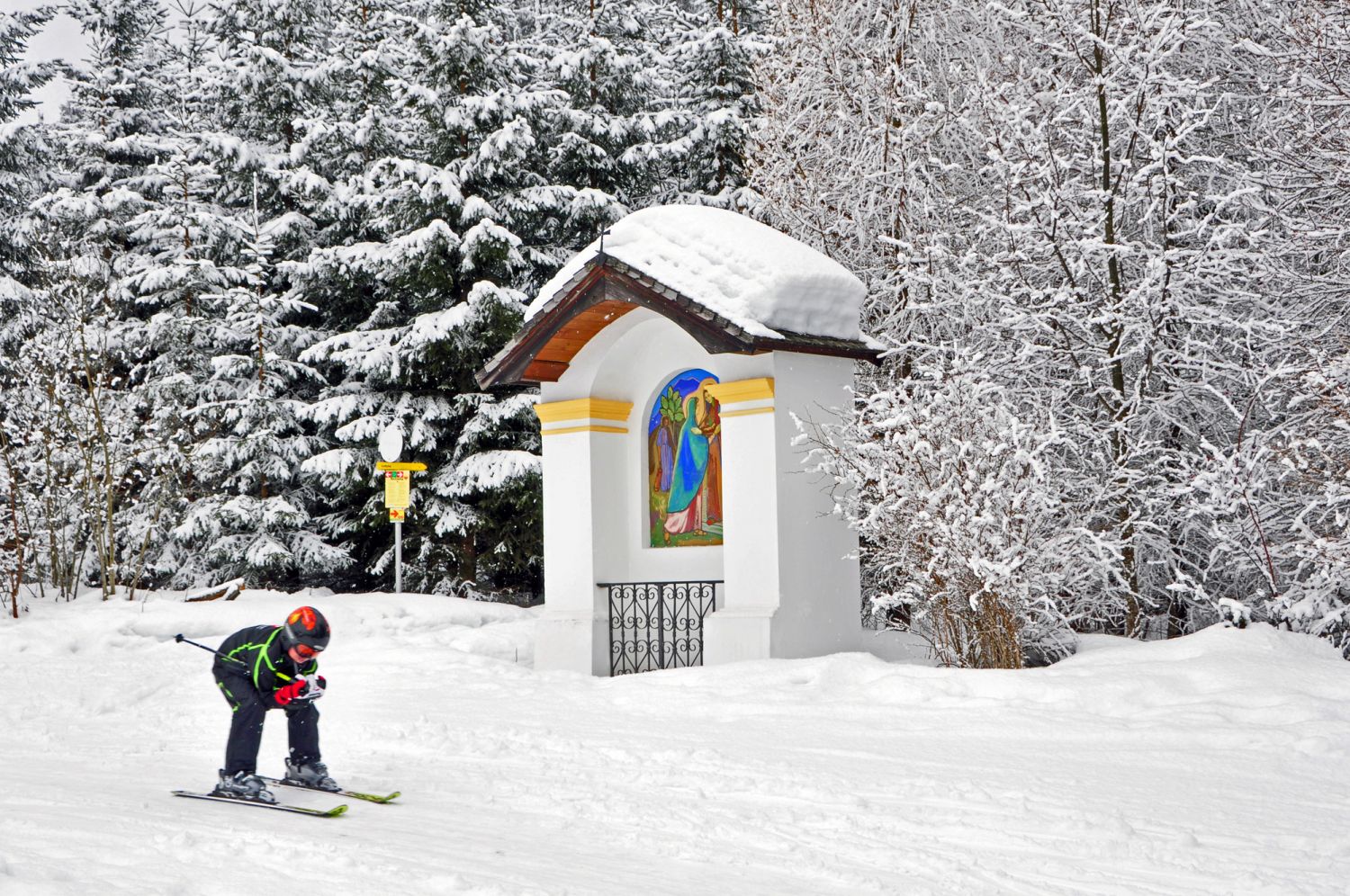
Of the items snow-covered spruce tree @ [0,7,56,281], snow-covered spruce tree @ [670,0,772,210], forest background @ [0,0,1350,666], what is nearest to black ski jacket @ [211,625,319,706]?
forest background @ [0,0,1350,666]

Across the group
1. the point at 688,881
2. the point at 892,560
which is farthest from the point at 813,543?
the point at 688,881

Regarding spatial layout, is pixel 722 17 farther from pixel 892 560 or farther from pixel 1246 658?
pixel 1246 658

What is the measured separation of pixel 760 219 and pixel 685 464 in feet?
26.4

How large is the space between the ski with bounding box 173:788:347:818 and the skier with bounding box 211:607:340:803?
24 millimetres

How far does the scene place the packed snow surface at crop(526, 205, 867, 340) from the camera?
11891mm

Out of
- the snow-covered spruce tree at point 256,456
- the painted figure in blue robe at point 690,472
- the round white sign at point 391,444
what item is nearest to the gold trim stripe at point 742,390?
the painted figure in blue robe at point 690,472

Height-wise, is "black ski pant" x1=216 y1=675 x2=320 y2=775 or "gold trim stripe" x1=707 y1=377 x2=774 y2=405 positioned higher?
"gold trim stripe" x1=707 y1=377 x2=774 y2=405

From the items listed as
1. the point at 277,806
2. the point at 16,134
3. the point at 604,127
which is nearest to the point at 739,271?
the point at 277,806

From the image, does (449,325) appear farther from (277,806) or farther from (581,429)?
(277,806)

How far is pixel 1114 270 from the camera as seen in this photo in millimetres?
12375

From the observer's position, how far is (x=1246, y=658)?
362 inches

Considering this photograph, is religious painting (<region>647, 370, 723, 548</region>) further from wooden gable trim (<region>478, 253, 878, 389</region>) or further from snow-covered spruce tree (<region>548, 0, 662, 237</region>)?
snow-covered spruce tree (<region>548, 0, 662, 237</region>)

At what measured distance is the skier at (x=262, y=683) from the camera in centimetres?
647

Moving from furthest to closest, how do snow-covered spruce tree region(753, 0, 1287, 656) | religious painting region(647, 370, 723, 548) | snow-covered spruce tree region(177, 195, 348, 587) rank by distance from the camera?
snow-covered spruce tree region(177, 195, 348, 587) < religious painting region(647, 370, 723, 548) < snow-covered spruce tree region(753, 0, 1287, 656)
